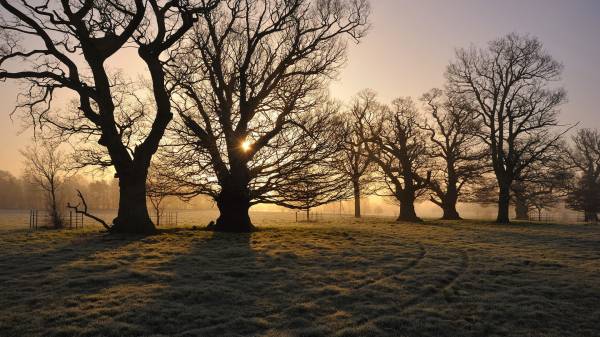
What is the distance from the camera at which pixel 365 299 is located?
9.04m

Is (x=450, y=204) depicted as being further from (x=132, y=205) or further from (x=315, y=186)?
(x=132, y=205)

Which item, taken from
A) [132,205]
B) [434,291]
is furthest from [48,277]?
[434,291]

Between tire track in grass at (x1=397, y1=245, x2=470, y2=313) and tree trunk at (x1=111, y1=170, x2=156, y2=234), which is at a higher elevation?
tree trunk at (x1=111, y1=170, x2=156, y2=234)

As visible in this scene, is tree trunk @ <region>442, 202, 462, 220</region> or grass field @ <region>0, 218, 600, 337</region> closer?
grass field @ <region>0, 218, 600, 337</region>

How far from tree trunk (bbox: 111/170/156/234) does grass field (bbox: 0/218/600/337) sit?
7.61 feet

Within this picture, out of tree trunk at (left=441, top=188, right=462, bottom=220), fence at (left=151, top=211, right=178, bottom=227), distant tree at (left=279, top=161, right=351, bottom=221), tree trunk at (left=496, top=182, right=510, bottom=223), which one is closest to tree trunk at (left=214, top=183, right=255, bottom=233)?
distant tree at (left=279, top=161, right=351, bottom=221)

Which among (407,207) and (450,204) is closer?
(407,207)

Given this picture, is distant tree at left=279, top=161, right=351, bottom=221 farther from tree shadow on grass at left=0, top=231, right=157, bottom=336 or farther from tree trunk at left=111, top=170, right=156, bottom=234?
tree shadow on grass at left=0, top=231, right=157, bottom=336

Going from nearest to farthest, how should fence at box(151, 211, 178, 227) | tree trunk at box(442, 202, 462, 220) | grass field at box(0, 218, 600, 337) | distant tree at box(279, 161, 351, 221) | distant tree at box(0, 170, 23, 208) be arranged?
grass field at box(0, 218, 600, 337)
distant tree at box(279, 161, 351, 221)
fence at box(151, 211, 178, 227)
tree trunk at box(442, 202, 462, 220)
distant tree at box(0, 170, 23, 208)

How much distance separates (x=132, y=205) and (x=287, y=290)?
11.7 meters

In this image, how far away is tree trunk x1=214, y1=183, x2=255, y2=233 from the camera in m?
20.6

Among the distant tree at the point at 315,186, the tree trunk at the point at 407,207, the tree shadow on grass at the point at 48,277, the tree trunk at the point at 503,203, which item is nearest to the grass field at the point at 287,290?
the tree shadow on grass at the point at 48,277

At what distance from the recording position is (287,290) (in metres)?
9.60

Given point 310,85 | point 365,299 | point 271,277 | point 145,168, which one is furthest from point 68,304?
point 310,85
